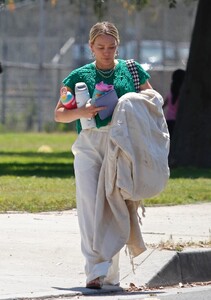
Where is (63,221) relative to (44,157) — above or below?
above

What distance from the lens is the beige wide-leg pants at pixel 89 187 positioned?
762cm

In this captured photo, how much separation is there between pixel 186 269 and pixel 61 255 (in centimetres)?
103

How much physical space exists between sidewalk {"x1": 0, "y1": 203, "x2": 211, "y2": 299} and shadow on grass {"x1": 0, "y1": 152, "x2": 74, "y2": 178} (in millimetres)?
4509

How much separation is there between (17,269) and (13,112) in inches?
869

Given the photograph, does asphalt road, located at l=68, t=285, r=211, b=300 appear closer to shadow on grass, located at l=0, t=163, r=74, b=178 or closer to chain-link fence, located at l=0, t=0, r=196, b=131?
shadow on grass, located at l=0, t=163, r=74, b=178

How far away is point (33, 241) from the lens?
923cm

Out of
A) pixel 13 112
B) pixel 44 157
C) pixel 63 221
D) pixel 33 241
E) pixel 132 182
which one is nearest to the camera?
pixel 132 182

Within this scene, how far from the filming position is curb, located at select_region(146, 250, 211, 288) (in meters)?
8.49

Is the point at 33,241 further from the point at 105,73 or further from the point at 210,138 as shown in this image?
the point at 210,138

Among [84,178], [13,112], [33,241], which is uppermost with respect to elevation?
[84,178]

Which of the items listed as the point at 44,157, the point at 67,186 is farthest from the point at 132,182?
the point at 44,157

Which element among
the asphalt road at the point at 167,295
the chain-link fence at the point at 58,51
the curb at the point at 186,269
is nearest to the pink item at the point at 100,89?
the asphalt road at the point at 167,295

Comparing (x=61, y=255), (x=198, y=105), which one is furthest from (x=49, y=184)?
(x=61, y=255)

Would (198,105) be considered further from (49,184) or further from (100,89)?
(100,89)
